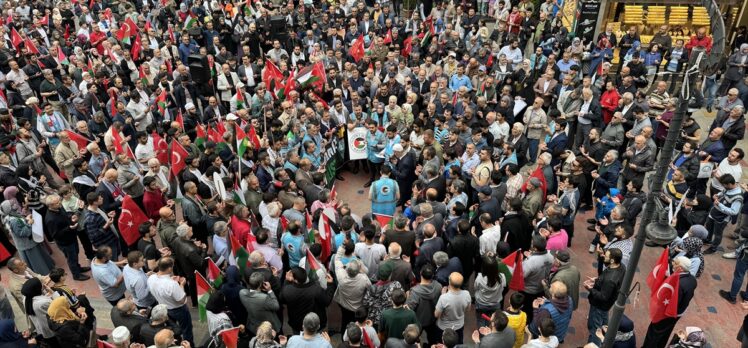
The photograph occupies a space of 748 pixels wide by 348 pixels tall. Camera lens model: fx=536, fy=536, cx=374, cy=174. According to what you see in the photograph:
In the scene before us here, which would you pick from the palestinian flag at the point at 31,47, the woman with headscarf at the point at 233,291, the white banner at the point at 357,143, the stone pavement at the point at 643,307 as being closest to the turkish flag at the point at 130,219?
the stone pavement at the point at 643,307

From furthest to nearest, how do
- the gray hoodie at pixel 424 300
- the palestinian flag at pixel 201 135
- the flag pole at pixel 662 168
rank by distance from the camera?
1. the palestinian flag at pixel 201 135
2. the gray hoodie at pixel 424 300
3. the flag pole at pixel 662 168

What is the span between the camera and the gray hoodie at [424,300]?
630 centimetres

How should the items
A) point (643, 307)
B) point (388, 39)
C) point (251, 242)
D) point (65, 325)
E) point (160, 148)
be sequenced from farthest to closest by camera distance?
1. point (388, 39)
2. point (160, 148)
3. point (643, 307)
4. point (251, 242)
5. point (65, 325)

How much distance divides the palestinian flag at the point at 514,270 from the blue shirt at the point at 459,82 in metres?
6.50

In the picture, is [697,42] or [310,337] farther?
[697,42]

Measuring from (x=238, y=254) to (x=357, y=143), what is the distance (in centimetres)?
448

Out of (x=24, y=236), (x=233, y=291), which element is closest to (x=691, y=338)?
(x=233, y=291)

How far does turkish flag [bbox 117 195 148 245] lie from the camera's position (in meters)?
8.02

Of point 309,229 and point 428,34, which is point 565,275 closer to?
point 309,229

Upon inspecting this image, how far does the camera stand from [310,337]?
566 centimetres

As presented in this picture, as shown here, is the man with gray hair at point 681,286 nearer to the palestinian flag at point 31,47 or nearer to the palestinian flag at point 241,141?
the palestinian flag at point 241,141

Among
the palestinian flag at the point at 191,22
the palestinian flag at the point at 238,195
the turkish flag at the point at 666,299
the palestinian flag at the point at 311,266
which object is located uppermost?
the palestinian flag at the point at 191,22

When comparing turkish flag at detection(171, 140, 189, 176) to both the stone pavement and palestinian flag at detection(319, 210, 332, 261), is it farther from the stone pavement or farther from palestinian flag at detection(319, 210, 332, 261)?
palestinian flag at detection(319, 210, 332, 261)

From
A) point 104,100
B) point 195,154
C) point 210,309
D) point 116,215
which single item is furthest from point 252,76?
point 210,309
